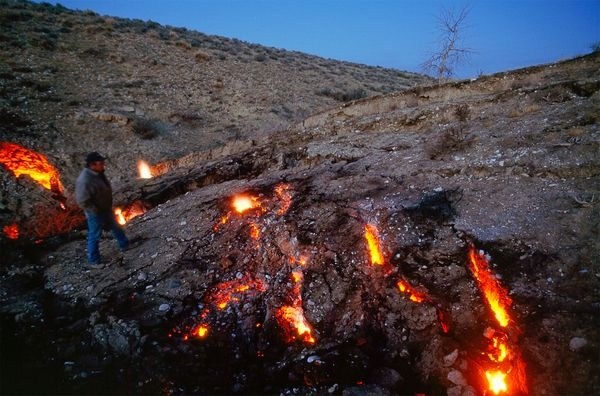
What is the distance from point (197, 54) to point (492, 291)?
19.4 m

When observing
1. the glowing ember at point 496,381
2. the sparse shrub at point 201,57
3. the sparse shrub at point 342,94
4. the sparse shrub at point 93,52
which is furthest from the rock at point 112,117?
the glowing ember at point 496,381

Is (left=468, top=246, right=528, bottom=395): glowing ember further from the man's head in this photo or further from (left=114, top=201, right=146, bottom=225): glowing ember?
(left=114, top=201, right=146, bottom=225): glowing ember

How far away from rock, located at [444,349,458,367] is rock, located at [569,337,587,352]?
0.98 m

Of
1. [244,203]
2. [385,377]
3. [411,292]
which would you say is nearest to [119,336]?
[244,203]

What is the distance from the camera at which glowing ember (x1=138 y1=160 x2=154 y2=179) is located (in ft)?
31.8

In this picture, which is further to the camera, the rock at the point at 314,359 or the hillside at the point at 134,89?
the hillside at the point at 134,89

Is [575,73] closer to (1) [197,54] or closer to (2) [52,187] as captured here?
(2) [52,187]

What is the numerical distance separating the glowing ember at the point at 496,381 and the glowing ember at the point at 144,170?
344 inches

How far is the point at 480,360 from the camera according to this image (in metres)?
3.50

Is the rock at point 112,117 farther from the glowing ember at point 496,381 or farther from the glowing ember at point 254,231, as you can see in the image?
the glowing ember at point 496,381

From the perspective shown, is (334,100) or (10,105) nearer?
(10,105)

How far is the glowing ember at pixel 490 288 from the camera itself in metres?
3.80

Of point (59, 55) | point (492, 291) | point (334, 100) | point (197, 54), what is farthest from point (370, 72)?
point (492, 291)

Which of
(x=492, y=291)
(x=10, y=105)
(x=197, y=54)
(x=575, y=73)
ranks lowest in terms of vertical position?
(x=492, y=291)
